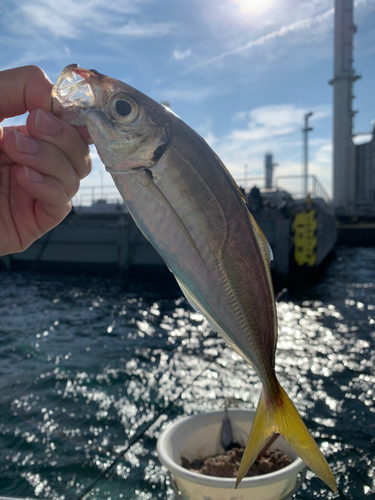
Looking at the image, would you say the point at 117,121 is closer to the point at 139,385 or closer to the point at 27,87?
the point at 27,87

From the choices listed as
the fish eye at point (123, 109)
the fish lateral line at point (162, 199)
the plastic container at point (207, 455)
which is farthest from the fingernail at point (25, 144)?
the plastic container at point (207, 455)

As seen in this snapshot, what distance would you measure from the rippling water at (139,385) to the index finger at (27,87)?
16.9ft

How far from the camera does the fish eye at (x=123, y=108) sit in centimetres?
151

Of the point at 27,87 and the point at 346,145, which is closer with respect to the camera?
the point at 27,87

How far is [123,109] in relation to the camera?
151 cm

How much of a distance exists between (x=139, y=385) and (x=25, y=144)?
308 inches

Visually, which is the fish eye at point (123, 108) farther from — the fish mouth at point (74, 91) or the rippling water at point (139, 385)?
the rippling water at point (139, 385)

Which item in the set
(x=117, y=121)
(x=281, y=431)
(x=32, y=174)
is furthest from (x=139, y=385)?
(x=117, y=121)

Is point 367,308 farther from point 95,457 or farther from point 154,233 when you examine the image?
point 154,233

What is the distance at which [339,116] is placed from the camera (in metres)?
55.1

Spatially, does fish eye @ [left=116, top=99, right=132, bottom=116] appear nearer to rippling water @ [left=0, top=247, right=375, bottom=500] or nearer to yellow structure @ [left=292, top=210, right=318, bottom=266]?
rippling water @ [left=0, top=247, right=375, bottom=500]

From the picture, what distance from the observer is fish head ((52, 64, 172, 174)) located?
59.2 inches

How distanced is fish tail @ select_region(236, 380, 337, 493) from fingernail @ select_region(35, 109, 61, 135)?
5.10 ft

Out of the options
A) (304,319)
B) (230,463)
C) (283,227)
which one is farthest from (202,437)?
(283,227)
